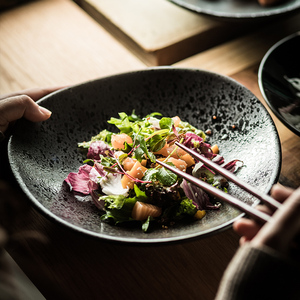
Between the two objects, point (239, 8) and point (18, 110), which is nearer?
point (18, 110)

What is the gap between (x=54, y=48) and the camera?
6.80 ft

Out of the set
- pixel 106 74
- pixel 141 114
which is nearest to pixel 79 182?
pixel 141 114

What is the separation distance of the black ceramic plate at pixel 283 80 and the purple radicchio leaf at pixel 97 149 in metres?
0.61

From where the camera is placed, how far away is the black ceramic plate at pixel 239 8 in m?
1.73

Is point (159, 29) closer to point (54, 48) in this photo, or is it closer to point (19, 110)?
point (54, 48)

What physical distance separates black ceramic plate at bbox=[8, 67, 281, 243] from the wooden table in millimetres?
108

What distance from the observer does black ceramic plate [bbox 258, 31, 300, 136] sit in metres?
1.31

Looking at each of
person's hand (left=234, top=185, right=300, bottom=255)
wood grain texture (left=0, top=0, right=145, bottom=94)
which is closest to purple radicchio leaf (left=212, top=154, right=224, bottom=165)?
person's hand (left=234, top=185, right=300, bottom=255)

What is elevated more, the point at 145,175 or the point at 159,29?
the point at 159,29

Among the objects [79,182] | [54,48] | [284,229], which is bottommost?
[79,182]

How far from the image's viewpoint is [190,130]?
131 cm

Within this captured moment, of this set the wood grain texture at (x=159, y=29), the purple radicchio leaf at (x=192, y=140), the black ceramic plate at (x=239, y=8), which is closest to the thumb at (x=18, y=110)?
the purple radicchio leaf at (x=192, y=140)

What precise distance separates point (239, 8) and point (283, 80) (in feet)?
2.44

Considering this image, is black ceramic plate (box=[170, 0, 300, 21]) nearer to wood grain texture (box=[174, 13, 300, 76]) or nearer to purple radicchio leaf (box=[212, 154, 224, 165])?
wood grain texture (box=[174, 13, 300, 76])
